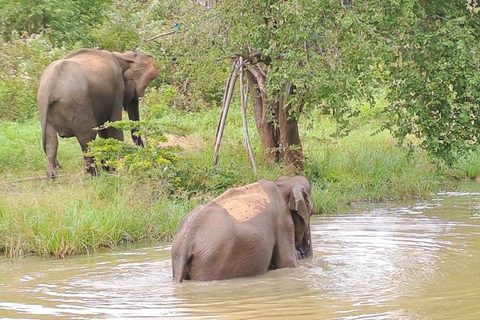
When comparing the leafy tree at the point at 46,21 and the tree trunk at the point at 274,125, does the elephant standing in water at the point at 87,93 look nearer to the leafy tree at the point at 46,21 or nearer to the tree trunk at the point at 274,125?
the tree trunk at the point at 274,125

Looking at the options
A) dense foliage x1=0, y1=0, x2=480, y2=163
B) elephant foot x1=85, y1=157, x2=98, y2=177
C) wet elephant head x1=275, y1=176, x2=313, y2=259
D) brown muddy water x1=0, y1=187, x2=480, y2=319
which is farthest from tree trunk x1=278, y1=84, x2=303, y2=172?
wet elephant head x1=275, y1=176, x2=313, y2=259

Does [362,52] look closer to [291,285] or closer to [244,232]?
[244,232]

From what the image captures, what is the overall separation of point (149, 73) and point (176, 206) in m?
4.89

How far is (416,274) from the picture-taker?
28.0 ft

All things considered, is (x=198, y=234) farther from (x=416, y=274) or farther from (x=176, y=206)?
(x=176, y=206)

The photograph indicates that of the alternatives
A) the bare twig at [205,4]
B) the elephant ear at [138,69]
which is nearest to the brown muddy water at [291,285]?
the bare twig at [205,4]

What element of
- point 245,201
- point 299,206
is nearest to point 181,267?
point 245,201

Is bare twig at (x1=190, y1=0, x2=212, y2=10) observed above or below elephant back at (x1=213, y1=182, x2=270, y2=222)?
above

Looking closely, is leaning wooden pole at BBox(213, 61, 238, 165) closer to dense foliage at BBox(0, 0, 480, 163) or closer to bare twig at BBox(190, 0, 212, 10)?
dense foliage at BBox(0, 0, 480, 163)

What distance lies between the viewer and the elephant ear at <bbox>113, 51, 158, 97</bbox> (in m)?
16.0

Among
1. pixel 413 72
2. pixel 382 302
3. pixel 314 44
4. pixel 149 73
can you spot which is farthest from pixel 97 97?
pixel 382 302

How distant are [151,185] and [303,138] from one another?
19.6ft

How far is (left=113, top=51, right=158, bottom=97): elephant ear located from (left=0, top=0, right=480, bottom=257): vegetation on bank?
787 mm

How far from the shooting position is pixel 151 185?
1212cm
